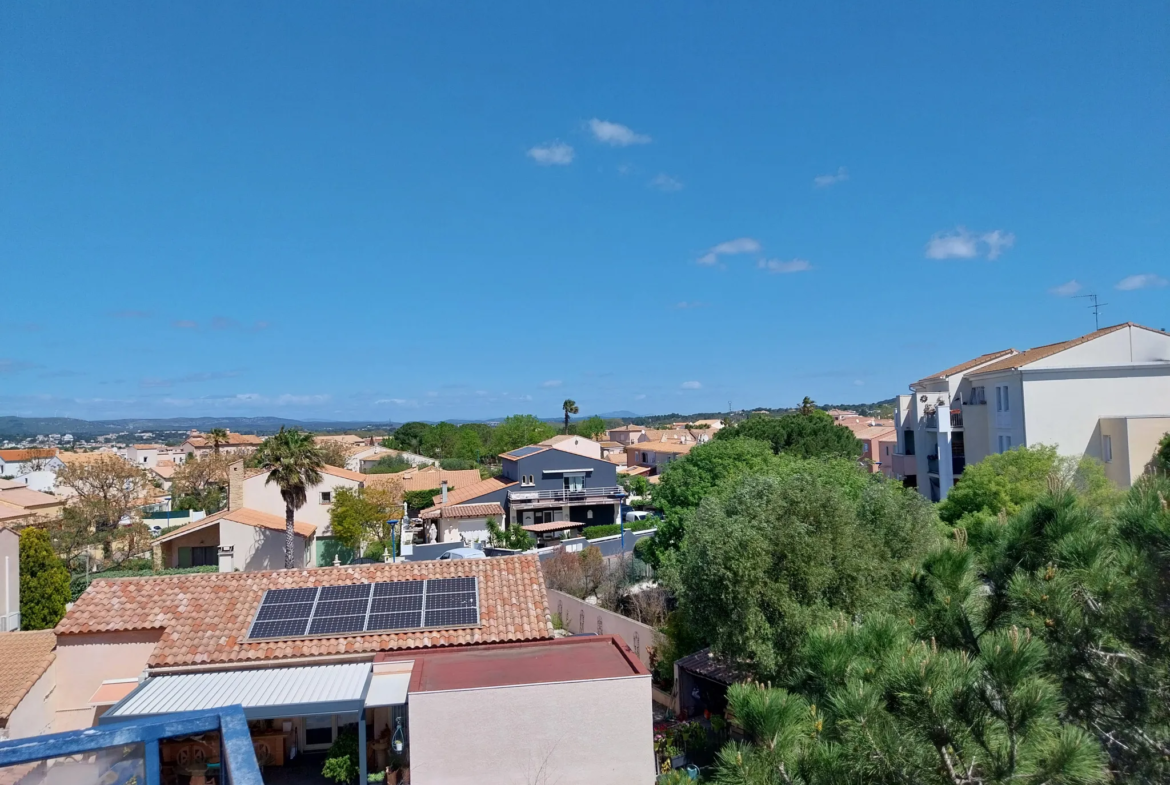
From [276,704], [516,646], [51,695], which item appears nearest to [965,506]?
[516,646]

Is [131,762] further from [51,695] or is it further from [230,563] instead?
[230,563]

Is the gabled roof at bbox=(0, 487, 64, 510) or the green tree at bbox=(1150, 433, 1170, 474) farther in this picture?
the gabled roof at bbox=(0, 487, 64, 510)

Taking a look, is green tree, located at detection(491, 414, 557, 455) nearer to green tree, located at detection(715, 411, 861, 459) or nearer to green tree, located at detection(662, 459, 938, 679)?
green tree, located at detection(715, 411, 861, 459)

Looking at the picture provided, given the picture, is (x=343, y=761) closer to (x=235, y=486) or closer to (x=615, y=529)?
(x=235, y=486)

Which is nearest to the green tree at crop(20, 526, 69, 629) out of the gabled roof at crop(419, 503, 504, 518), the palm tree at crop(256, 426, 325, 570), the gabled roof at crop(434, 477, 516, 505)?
the palm tree at crop(256, 426, 325, 570)

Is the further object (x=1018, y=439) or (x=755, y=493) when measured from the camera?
(x=1018, y=439)

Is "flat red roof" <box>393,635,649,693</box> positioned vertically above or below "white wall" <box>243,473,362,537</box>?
below
